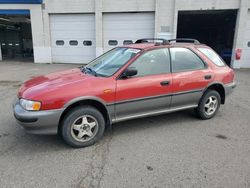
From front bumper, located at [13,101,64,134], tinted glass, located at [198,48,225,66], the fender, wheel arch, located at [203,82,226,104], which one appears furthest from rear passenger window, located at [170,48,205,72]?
front bumper, located at [13,101,64,134]

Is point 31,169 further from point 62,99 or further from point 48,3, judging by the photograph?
point 48,3

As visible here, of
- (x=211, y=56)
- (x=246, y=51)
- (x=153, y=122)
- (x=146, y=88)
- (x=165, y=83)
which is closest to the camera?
(x=146, y=88)

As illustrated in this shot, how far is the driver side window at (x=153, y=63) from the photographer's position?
374cm

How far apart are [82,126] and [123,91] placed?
87 centimetres

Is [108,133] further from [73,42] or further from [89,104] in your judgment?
[73,42]

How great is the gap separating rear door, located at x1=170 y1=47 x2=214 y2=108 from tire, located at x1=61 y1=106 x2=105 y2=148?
1536 mm

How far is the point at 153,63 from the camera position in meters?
3.89

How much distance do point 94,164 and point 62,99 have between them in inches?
40.8

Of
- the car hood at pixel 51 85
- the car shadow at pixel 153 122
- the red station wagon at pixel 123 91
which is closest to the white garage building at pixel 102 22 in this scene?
the red station wagon at pixel 123 91

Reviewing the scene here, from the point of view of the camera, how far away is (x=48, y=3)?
1355 centimetres

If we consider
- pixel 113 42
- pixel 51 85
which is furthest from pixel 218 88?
pixel 113 42

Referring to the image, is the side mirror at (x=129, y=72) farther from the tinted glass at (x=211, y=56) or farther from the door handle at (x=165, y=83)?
the tinted glass at (x=211, y=56)

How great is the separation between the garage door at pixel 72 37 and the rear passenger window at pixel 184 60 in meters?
10.6

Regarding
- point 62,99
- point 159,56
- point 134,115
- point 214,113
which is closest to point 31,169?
point 62,99
